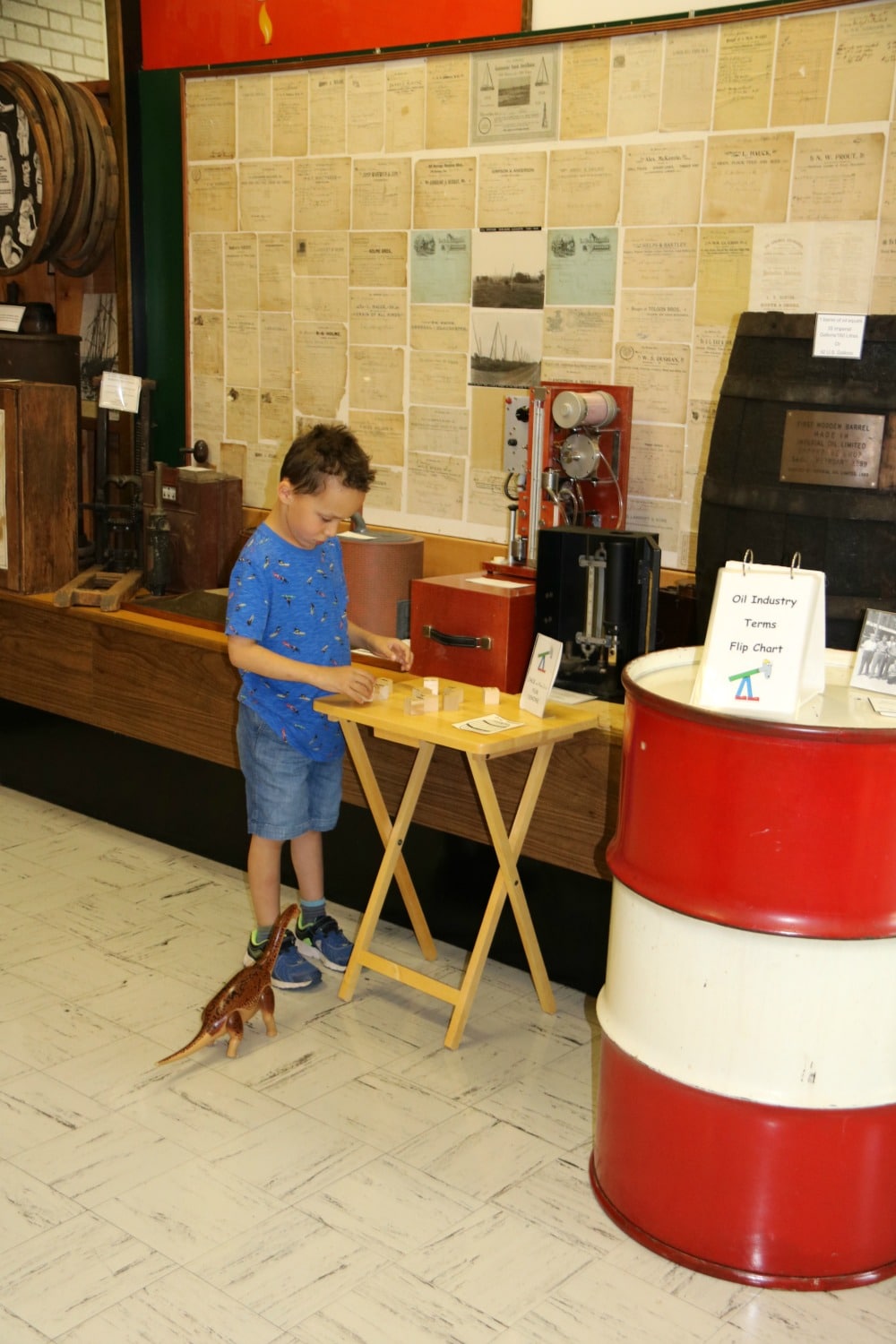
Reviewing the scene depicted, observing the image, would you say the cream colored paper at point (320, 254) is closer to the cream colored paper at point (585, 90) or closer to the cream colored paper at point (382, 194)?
the cream colored paper at point (382, 194)

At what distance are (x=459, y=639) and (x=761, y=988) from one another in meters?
1.30

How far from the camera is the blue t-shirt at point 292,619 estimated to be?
297cm

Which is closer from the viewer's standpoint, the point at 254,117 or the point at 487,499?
the point at 487,499

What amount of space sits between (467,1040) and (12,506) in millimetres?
2336

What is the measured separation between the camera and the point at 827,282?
10.3 ft

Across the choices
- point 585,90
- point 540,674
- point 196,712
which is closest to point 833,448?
point 540,674

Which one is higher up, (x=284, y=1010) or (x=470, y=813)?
(x=470, y=813)

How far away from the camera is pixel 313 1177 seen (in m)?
2.47

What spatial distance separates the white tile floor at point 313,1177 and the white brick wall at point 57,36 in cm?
528

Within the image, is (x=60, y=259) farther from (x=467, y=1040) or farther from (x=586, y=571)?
(x=467, y=1040)

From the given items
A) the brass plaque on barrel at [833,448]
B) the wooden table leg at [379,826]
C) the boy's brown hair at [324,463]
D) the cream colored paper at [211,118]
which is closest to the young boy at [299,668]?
the boy's brown hair at [324,463]

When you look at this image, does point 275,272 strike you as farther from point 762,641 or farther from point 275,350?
point 762,641

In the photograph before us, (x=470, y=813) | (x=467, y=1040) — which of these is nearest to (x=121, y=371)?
(x=470, y=813)

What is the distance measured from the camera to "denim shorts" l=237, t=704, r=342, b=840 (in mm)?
3123
